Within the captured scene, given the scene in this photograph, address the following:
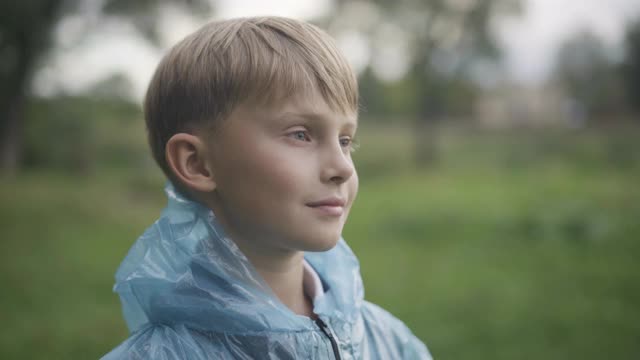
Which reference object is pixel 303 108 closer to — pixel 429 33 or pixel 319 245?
pixel 319 245

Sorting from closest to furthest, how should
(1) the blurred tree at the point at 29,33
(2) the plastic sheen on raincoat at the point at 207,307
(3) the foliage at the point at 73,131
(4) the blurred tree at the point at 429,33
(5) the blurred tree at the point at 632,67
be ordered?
(2) the plastic sheen on raincoat at the point at 207,307 → (1) the blurred tree at the point at 29,33 → (3) the foliage at the point at 73,131 → (5) the blurred tree at the point at 632,67 → (4) the blurred tree at the point at 429,33

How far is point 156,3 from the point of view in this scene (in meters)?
13.6

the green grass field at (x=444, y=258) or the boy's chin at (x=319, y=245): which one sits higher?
the boy's chin at (x=319, y=245)

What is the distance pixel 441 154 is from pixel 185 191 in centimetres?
2005

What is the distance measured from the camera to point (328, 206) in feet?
4.93

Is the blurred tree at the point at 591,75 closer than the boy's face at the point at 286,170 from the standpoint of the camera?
No

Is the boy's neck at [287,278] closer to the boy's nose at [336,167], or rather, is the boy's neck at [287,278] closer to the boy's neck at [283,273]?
the boy's neck at [283,273]

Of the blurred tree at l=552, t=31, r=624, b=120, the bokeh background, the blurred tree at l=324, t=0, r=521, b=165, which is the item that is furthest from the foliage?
the blurred tree at l=552, t=31, r=624, b=120

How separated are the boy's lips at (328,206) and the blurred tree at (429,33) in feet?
62.2

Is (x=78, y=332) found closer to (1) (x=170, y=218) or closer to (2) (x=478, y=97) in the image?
(1) (x=170, y=218)

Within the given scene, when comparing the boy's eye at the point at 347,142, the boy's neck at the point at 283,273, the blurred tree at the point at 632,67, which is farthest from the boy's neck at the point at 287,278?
the blurred tree at the point at 632,67

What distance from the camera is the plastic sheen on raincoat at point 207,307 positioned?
147 cm

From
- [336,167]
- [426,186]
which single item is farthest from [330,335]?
[426,186]

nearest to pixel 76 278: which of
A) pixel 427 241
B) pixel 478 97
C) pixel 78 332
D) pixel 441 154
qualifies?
pixel 78 332
